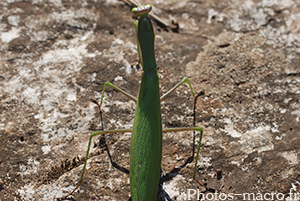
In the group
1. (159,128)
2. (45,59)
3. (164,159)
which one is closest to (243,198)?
(164,159)

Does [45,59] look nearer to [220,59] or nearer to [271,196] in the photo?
[220,59]

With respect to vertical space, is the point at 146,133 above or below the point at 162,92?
below

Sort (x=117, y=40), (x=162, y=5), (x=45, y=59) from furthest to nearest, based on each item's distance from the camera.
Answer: (x=162, y=5) → (x=117, y=40) → (x=45, y=59)

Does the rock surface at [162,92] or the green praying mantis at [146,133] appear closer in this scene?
the green praying mantis at [146,133]

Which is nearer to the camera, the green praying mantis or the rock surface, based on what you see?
the green praying mantis
